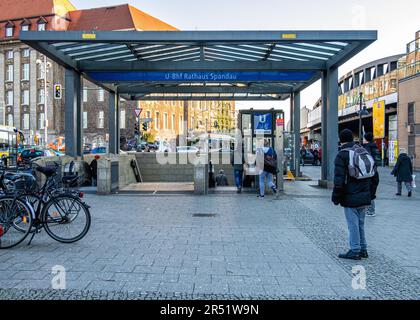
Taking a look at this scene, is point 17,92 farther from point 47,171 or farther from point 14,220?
point 14,220

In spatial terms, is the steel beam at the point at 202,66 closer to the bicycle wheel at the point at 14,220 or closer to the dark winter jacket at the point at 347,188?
the bicycle wheel at the point at 14,220

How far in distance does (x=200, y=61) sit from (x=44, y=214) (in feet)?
33.6

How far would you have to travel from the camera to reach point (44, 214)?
266 inches

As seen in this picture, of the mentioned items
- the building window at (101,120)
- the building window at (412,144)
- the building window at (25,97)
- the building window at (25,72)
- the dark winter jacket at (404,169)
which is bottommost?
the dark winter jacket at (404,169)

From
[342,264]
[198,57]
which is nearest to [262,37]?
[198,57]

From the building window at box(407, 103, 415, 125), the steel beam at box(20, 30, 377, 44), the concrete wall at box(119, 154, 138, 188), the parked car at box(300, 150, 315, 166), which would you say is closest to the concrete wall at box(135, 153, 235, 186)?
the concrete wall at box(119, 154, 138, 188)

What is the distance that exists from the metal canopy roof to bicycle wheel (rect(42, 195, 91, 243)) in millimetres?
6833

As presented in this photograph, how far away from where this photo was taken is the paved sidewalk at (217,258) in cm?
465

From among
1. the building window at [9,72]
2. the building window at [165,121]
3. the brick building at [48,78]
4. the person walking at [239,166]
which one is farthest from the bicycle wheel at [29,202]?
the building window at [9,72]

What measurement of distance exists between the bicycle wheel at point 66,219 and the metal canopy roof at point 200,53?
6833 mm

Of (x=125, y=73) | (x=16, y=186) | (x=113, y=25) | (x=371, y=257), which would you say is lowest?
(x=371, y=257)
